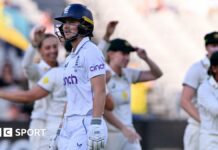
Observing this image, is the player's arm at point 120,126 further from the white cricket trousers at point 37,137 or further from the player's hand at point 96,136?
the player's hand at point 96,136

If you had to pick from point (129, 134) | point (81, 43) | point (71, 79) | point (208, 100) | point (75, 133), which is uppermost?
point (81, 43)

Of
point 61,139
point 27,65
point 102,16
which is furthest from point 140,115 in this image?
point 61,139

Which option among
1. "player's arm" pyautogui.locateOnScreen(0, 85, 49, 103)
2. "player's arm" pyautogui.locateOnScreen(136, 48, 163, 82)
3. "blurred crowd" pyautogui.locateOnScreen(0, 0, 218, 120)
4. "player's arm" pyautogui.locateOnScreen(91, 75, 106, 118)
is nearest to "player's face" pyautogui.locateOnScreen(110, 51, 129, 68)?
"player's arm" pyautogui.locateOnScreen(136, 48, 163, 82)

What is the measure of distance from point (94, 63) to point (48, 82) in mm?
2253

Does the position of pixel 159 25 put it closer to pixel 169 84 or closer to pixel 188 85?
pixel 169 84

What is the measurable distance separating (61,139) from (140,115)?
10066 mm

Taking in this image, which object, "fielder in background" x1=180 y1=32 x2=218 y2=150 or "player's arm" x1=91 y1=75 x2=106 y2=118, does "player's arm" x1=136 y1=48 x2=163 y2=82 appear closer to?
"fielder in background" x1=180 y1=32 x2=218 y2=150

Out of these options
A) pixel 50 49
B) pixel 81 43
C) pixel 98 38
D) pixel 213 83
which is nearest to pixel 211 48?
pixel 213 83

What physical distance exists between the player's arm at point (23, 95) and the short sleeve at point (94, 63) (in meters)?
1.43

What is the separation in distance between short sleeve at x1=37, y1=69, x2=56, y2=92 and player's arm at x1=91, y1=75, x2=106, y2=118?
2.18 metres

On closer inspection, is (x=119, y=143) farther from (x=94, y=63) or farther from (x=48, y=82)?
(x=94, y=63)

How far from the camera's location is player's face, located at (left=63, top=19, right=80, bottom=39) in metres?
6.52

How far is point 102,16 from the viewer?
1759 centimetres

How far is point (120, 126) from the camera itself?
839 cm
